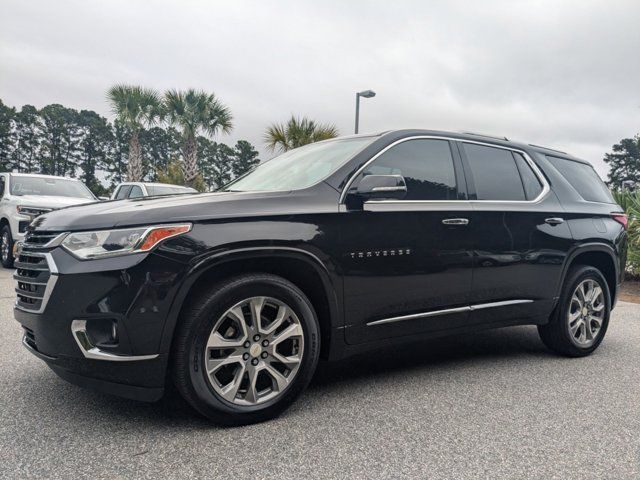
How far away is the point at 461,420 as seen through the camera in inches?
109

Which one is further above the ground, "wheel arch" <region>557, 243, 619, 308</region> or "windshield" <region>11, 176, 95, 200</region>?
"windshield" <region>11, 176, 95, 200</region>

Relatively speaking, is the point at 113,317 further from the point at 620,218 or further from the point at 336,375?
the point at 620,218

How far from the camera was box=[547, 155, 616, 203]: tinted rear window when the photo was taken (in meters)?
4.37

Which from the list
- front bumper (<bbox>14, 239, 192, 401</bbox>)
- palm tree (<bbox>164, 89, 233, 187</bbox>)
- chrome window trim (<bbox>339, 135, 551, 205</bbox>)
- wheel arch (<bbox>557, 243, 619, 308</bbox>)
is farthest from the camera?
palm tree (<bbox>164, 89, 233, 187</bbox>)

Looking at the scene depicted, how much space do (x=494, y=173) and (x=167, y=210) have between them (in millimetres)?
2492

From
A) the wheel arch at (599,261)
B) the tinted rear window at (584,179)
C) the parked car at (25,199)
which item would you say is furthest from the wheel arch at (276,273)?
the parked car at (25,199)

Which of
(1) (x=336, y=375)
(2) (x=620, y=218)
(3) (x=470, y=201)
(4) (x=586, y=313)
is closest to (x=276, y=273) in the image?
(1) (x=336, y=375)

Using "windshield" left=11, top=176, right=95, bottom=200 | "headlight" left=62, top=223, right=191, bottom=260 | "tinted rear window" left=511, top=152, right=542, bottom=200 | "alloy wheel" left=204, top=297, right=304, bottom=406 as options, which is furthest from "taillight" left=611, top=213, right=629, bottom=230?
"windshield" left=11, top=176, right=95, bottom=200

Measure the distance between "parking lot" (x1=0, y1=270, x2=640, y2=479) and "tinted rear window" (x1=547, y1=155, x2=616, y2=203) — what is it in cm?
158

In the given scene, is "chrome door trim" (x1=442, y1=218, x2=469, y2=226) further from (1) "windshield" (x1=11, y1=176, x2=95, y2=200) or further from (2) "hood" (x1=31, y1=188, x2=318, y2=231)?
(1) "windshield" (x1=11, y1=176, x2=95, y2=200)

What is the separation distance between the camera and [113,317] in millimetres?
2332

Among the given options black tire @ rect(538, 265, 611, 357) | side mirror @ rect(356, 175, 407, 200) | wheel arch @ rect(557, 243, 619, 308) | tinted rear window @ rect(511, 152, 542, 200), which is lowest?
black tire @ rect(538, 265, 611, 357)

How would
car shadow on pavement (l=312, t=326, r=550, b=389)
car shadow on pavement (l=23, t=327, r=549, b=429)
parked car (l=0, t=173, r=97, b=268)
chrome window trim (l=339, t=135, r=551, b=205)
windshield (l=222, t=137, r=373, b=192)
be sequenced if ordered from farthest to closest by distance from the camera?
parked car (l=0, t=173, r=97, b=268), car shadow on pavement (l=312, t=326, r=550, b=389), windshield (l=222, t=137, r=373, b=192), chrome window trim (l=339, t=135, r=551, b=205), car shadow on pavement (l=23, t=327, r=549, b=429)

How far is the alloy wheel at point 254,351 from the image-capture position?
257cm
